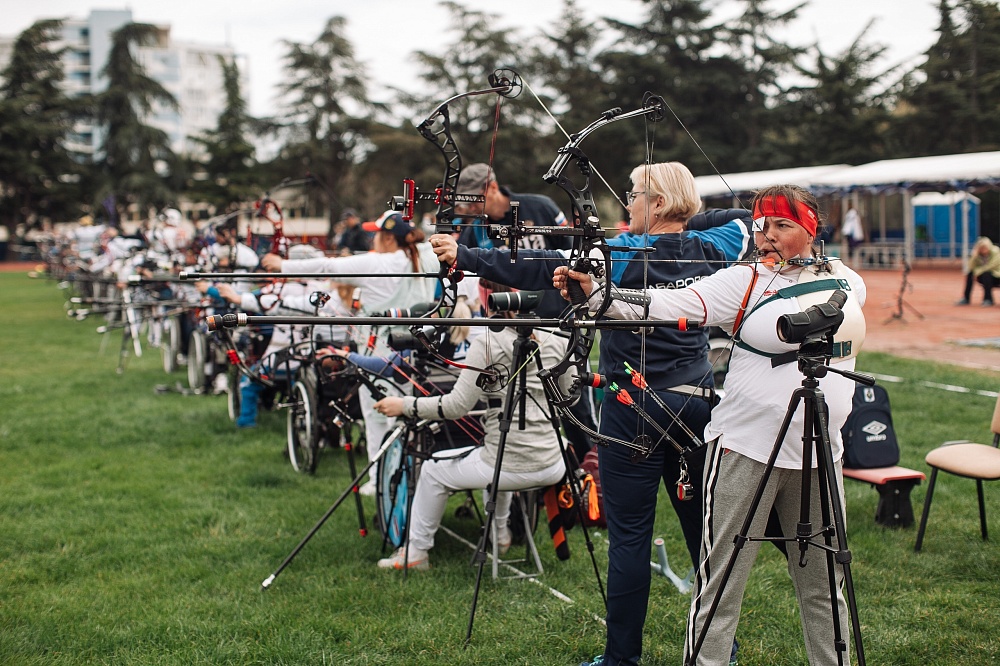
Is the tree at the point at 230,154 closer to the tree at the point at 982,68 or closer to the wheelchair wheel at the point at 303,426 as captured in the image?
the tree at the point at 982,68

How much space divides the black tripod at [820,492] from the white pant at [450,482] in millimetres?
1322

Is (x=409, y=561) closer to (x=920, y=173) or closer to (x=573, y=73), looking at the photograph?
(x=920, y=173)

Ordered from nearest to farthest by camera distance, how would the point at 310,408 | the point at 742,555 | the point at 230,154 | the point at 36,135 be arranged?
1. the point at 742,555
2. the point at 310,408
3. the point at 230,154
4. the point at 36,135

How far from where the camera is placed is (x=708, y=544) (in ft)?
8.70

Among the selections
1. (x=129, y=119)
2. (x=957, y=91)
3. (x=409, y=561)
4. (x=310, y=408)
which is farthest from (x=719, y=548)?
(x=129, y=119)

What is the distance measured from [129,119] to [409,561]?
4730cm

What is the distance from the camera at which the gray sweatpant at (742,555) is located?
101 inches

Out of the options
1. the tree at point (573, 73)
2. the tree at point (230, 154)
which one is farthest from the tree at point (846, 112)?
the tree at point (230, 154)

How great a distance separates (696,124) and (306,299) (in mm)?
31782

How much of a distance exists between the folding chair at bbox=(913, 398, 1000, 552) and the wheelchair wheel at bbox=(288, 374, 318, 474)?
3.54m

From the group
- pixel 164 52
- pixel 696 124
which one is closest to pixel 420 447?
pixel 696 124

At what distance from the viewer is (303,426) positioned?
245 inches

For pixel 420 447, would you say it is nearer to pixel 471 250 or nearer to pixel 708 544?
pixel 471 250

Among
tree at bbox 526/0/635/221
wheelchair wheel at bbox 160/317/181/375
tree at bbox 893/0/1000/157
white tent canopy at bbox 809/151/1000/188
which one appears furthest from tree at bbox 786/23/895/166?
Result: wheelchair wheel at bbox 160/317/181/375
